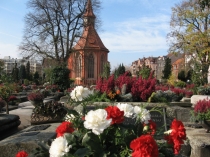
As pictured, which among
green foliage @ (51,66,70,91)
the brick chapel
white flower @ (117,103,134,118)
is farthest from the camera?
the brick chapel

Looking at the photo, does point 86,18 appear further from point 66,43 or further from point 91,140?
point 91,140

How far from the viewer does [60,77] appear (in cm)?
2508

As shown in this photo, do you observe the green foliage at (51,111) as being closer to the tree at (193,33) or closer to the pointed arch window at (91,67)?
the tree at (193,33)

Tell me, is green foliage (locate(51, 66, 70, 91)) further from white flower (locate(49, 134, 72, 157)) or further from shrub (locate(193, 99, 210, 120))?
white flower (locate(49, 134, 72, 157))

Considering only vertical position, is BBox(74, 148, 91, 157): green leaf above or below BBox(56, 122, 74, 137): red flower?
below

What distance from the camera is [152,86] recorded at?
29.0ft

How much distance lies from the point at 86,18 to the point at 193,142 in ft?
107

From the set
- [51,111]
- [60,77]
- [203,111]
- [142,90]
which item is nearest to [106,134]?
[203,111]

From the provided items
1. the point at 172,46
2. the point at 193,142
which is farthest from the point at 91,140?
the point at 172,46

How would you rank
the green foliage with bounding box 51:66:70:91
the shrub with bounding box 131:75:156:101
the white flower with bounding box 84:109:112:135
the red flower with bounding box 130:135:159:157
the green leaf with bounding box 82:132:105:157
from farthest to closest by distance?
the green foliage with bounding box 51:66:70:91, the shrub with bounding box 131:75:156:101, the green leaf with bounding box 82:132:105:157, the white flower with bounding box 84:109:112:135, the red flower with bounding box 130:135:159:157

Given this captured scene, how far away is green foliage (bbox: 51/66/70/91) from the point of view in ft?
82.2

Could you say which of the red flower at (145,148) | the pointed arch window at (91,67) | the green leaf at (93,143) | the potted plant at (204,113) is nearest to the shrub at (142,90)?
the potted plant at (204,113)

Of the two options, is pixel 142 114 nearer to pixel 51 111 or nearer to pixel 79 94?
pixel 79 94

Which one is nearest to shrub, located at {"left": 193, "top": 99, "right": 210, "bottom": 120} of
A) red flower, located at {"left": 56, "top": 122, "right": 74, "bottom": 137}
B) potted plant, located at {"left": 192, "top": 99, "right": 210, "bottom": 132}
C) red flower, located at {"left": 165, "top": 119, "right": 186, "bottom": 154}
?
potted plant, located at {"left": 192, "top": 99, "right": 210, "bottom": 132}
